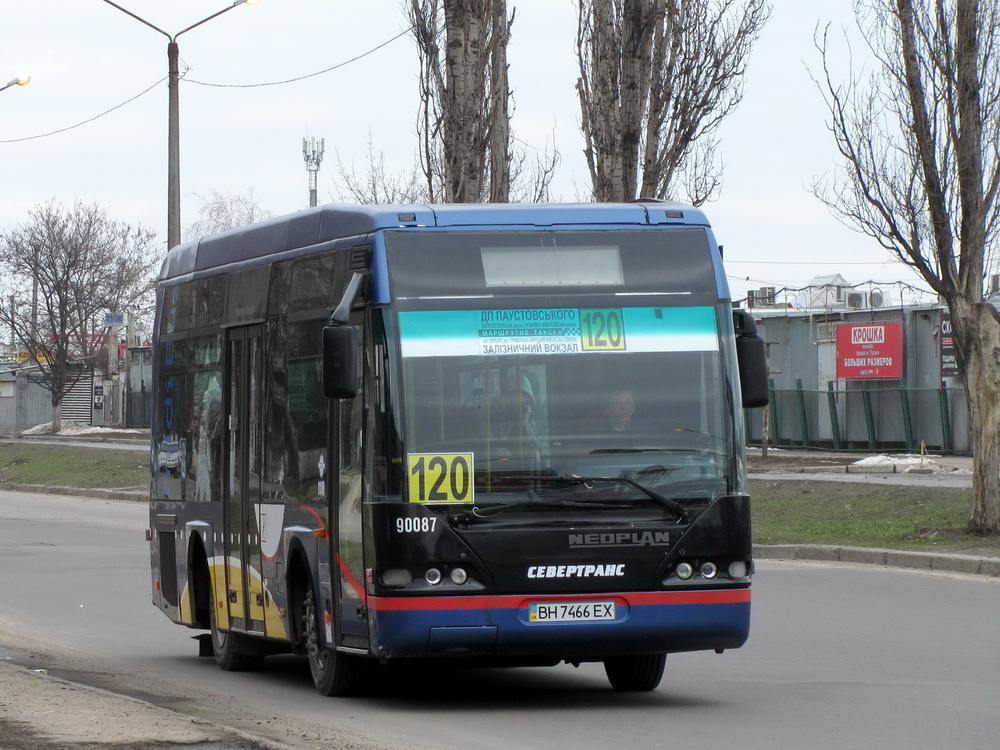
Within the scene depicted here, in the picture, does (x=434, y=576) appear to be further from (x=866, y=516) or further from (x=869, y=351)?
(x=869, y=351)

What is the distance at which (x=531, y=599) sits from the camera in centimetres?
872

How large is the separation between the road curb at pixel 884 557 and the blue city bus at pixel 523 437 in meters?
8.86

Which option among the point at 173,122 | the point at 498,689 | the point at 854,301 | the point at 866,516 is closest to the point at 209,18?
the point at 173,122

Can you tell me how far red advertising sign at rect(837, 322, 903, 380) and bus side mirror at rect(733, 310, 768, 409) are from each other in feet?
112

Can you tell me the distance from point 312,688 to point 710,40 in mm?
15469

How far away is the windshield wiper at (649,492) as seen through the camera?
8.78 meters

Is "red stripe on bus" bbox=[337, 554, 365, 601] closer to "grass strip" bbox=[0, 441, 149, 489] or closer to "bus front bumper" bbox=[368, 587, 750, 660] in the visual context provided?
"bus front bumper" bbox=[368, 587, 750, 660]

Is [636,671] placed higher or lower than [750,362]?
lower

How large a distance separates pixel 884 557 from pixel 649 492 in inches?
411

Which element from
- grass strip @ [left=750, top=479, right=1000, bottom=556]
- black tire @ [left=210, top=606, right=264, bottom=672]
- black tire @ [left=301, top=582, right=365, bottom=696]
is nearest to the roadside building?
grass strip @ [left=750, top=479, right=1000, bottom=556]

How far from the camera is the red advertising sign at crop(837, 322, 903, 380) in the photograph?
4231 centimetres

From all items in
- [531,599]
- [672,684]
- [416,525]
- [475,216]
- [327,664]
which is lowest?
[672,684]

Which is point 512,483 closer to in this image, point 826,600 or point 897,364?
point 826,600

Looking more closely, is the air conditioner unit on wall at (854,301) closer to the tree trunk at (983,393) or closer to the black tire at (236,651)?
the tree trunk at (983,393)
